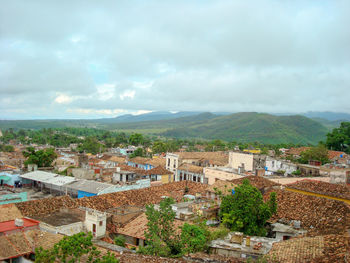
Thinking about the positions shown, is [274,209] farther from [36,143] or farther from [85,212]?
[36,143]

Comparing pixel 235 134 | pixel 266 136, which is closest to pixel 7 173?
pixel 266 136

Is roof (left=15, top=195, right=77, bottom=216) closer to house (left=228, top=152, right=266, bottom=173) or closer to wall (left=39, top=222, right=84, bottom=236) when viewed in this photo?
wall (left=39, top=222, right=84, bottom=236)

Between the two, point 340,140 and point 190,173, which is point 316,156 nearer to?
point 340,140

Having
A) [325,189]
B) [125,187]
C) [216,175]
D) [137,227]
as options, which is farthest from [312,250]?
[216,175]

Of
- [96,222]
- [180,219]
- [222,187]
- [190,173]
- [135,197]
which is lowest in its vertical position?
[190,173]

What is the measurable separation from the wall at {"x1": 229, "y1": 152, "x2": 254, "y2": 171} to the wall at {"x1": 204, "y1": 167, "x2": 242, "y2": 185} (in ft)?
20.7

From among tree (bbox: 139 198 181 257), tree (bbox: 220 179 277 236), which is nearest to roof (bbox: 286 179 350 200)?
tree (bbox: 220 179 277 236)

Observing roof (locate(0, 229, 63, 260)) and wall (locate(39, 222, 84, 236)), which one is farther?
wall (locate(39, 222, 84, 236))

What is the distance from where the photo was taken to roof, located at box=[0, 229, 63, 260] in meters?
12.3

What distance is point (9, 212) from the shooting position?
1828 centimetres

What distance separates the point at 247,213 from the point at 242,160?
2393 centimetres

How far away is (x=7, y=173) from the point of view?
111 ft

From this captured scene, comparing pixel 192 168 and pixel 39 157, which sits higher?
pixel 39 157

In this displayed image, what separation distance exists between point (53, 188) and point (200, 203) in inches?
706
